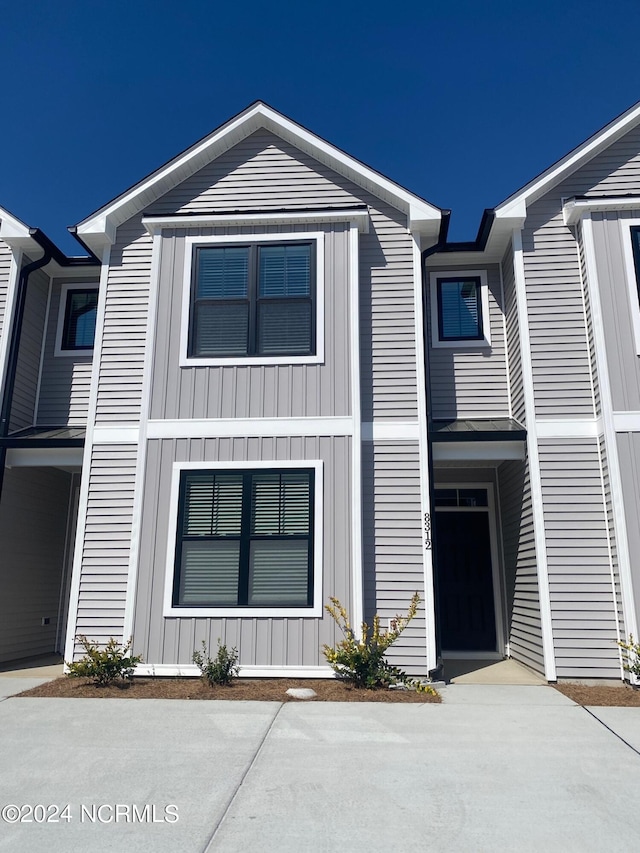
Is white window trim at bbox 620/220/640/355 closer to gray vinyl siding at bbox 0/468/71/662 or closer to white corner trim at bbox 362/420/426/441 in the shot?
white corner trim at bbox 362/420/426/441

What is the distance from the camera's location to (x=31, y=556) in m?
9.54

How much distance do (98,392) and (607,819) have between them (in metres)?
7.11

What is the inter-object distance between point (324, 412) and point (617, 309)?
12.8 feet

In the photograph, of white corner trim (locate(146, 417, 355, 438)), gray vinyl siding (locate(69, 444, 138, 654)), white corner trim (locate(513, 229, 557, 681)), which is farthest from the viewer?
white corner trim (locate(146, 417, 355, 438))

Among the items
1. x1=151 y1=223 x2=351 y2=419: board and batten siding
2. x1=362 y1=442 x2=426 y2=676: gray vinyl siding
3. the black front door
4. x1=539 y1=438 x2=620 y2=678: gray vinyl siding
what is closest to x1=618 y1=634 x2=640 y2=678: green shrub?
x1=539 y1=438 x2=620 y2=678: gray vinyl siding

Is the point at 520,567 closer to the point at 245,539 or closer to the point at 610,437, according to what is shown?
the point at 610,437

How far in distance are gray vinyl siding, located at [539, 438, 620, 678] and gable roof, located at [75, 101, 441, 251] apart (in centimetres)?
360

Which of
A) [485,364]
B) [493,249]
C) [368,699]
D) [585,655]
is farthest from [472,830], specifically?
[493,249]

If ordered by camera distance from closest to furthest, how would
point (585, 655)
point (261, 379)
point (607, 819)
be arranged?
point (607, 819) < point (585, 655) < point (261, 379)

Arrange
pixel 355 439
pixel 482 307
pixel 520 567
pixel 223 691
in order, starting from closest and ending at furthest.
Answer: pixel 223 691 → pixel 355 439 → pixel 520 567 → pixel 482 307

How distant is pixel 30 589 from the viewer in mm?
9508

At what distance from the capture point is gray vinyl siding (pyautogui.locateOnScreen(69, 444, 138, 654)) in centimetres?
771

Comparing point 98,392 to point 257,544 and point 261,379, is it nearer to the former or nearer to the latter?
point 261,379

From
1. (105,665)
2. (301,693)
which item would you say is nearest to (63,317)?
(105,665)
